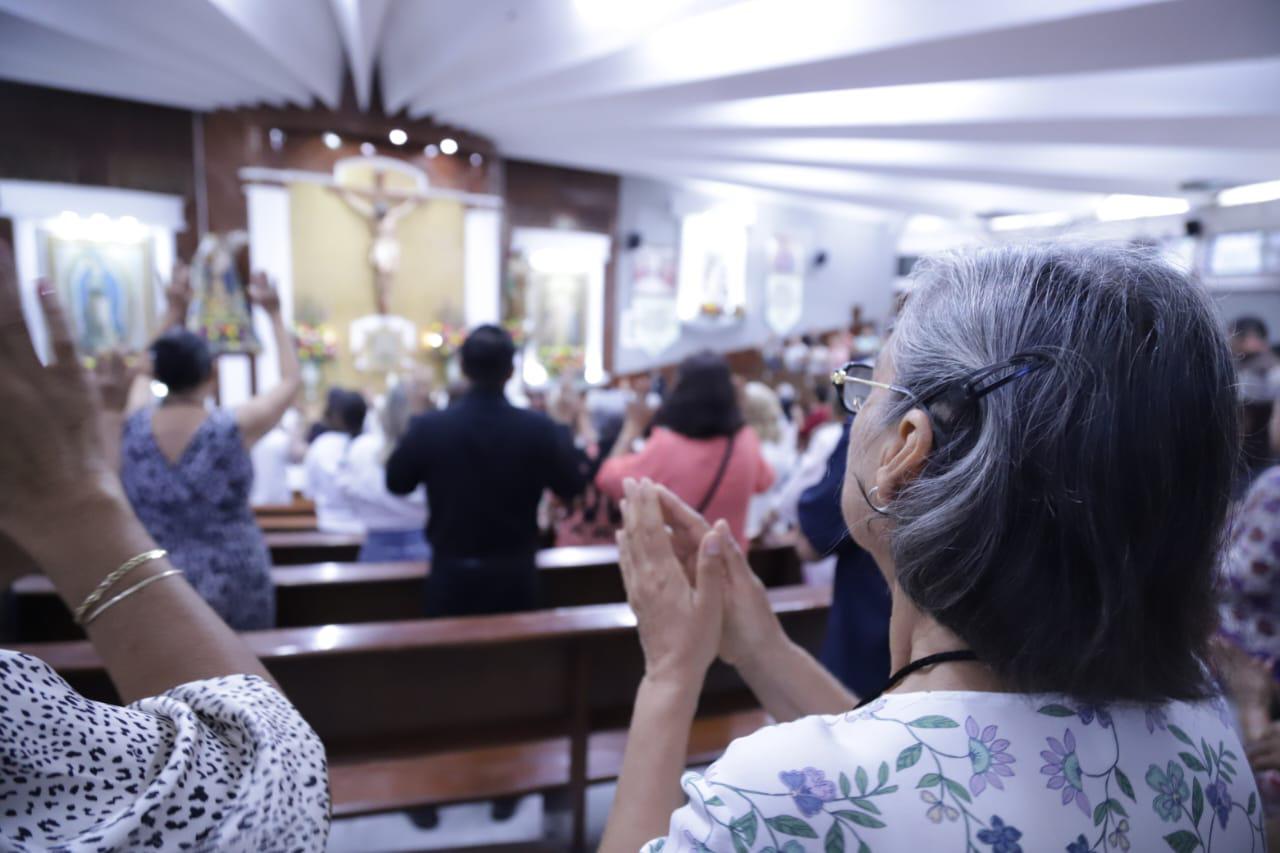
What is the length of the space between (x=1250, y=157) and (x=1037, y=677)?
9.19 meters

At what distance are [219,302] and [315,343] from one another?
118 centimetres

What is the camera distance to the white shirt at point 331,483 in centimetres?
329

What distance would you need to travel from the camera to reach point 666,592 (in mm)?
954

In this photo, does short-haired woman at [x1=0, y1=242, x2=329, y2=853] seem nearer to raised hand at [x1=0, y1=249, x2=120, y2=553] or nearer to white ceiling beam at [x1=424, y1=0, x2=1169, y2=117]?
raised hand at [x1=0, y1=249, x2=120, y2=553]

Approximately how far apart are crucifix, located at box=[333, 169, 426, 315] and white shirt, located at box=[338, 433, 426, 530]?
250 inches

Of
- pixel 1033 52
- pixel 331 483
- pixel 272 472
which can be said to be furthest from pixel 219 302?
pixel 1033 52

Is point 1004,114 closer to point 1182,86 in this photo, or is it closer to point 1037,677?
point 1182,86

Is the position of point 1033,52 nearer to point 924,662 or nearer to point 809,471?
point 809,471

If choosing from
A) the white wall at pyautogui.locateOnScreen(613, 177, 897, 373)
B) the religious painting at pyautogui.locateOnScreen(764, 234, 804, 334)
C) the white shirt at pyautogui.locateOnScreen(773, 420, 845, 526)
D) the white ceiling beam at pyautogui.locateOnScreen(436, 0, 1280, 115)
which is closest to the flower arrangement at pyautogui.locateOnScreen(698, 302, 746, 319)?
the white wall at pyautogui.locateOnScreen(613, 177, 897, 373)

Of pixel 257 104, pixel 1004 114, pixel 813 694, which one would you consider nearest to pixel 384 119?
pixel 257 104

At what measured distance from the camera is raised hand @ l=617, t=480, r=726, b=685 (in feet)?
3.03

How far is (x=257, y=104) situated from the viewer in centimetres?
794

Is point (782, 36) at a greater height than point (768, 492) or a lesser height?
greater

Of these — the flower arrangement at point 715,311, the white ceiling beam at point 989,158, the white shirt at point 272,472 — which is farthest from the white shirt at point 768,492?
the flower arrangement at point 715,311
